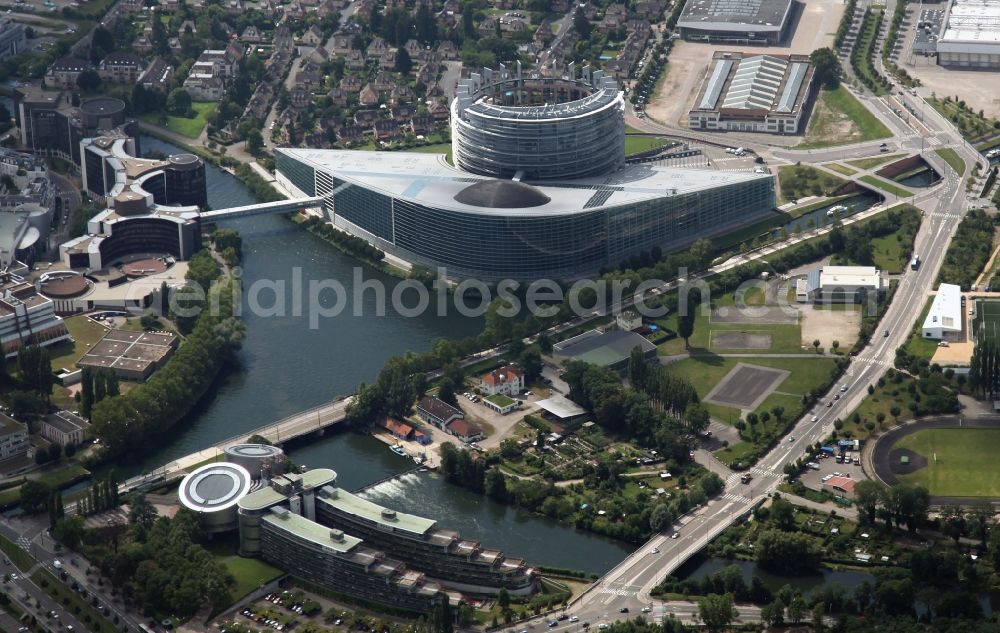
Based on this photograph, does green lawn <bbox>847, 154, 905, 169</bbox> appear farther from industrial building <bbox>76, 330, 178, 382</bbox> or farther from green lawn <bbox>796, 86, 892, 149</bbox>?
industrial building <bbox>76, 330, 178, 382</bbox>

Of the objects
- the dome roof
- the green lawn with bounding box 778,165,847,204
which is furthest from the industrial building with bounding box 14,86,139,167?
the green lawn with bounding box 778,165,847,204

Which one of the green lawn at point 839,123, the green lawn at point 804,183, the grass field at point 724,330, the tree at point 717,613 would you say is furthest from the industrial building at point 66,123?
the tree at point 717,613

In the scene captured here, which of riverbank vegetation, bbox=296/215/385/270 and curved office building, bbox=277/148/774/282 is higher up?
curved office building, bbox=277/148/774/282

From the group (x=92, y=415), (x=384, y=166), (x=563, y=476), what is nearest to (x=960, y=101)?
(x=384, y=166)

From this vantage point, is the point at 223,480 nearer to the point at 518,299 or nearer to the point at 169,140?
the point at 518,299

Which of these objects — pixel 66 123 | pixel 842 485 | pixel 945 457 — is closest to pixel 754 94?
pixel 66 123

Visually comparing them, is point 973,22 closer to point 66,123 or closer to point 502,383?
point 502,383

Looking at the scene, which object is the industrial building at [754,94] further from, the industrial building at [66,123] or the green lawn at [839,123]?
the industrial building at [66,123]
